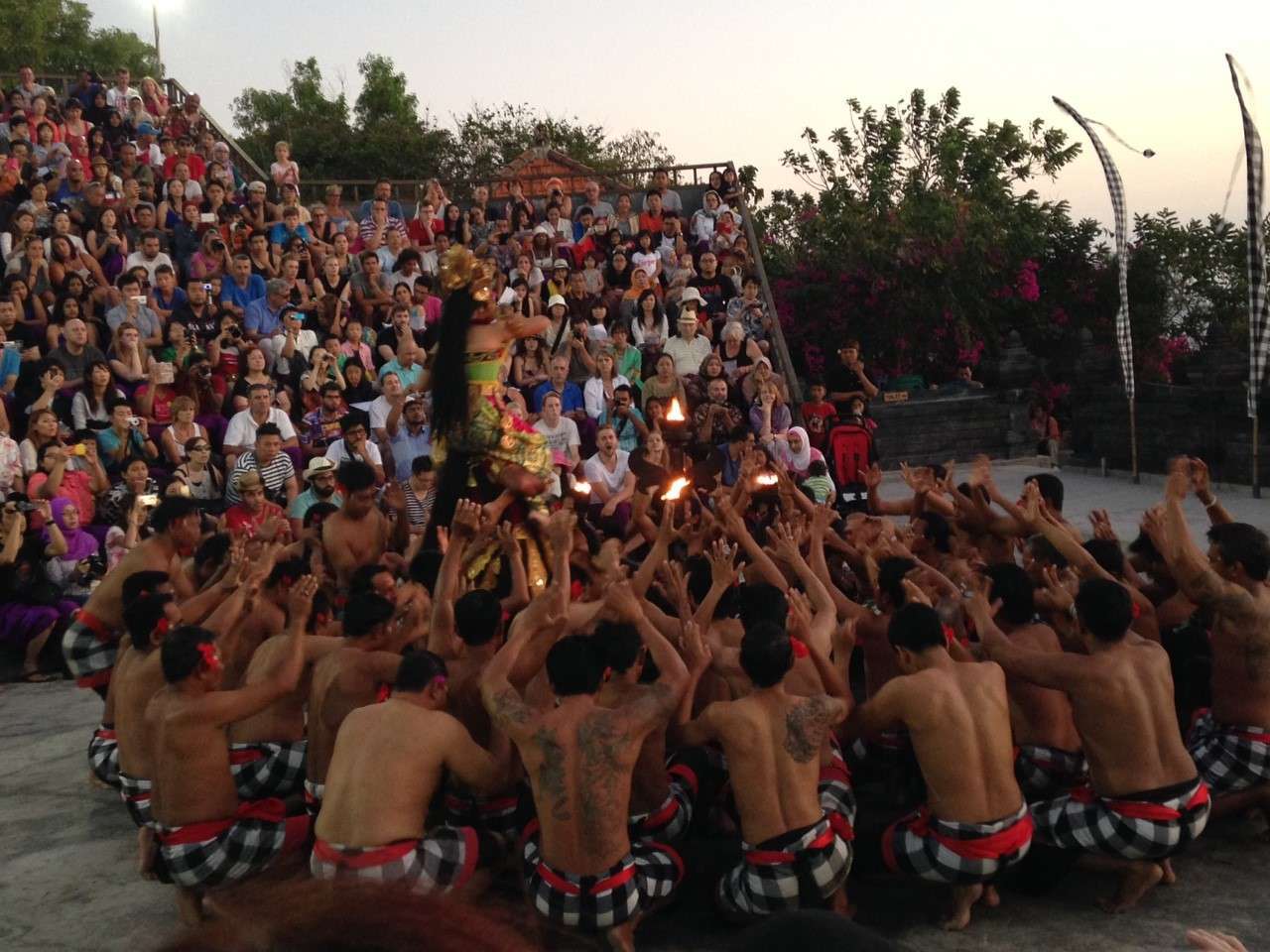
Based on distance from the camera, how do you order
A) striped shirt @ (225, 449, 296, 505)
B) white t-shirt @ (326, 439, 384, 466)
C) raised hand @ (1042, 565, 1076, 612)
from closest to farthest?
raised hand @ (1042, 565, 1076, 612) < striped shirt @ (225, 449, 296, 505) < white t-shirt @ (326, 439, 384, 466)

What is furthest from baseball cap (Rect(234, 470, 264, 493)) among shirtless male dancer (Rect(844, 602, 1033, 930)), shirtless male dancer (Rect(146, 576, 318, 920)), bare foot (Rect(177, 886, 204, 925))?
shirtless male dancer (Rect(844, 602, 1033, 930))

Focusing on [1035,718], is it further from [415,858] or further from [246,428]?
[246,428]

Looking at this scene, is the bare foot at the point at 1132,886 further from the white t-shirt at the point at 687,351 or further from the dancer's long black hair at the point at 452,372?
the white t-shirt at the point at 687,351

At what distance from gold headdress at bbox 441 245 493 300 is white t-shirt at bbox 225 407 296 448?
4.35m

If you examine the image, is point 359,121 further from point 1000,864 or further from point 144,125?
point 1000,864

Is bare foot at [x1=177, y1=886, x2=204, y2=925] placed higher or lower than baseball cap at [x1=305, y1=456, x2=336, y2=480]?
lower

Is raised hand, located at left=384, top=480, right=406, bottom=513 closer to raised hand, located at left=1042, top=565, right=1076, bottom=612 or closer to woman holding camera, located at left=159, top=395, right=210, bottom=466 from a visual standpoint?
woman holding camera, located at left=159, top=395, right=210, bottom=466

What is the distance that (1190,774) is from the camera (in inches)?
180

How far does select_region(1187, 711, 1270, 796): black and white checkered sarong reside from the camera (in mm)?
4965

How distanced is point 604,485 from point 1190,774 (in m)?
6.34

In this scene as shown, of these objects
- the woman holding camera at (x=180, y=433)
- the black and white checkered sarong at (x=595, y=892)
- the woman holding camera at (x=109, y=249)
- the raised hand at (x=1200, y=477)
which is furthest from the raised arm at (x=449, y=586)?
the woman holding camera at (x=109, y=249)

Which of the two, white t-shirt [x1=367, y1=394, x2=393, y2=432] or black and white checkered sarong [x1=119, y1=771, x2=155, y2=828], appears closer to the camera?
black and white checkered sarong [x1=119, y1=771, x2=155, y2=828]

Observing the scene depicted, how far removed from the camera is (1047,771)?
16.9 ft

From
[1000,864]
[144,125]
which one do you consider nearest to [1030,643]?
[1000,864]
